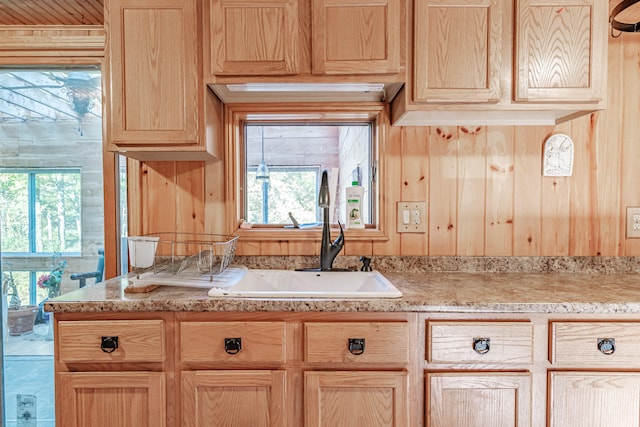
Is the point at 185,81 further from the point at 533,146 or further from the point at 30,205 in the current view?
the point at 533,146

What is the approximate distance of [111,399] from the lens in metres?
1.14

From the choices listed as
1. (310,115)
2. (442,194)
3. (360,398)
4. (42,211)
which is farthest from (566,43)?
(42,211)

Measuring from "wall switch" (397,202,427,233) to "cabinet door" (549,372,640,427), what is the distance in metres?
0.77

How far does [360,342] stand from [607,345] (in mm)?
774

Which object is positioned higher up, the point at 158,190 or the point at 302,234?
the point at 158,190

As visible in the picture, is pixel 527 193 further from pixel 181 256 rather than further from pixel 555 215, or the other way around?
pixel 181 256

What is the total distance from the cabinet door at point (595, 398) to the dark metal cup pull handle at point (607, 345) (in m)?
0.07

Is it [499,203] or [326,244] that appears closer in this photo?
[326,244]

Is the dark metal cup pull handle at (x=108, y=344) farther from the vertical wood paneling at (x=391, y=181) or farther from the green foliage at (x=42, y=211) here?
the vertical wood paneling at (x=391, y=181)

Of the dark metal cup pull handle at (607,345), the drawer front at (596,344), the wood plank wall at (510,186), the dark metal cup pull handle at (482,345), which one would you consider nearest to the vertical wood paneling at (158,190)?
the wood plank wall at (510,186)

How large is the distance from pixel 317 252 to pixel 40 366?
1573 millimetres

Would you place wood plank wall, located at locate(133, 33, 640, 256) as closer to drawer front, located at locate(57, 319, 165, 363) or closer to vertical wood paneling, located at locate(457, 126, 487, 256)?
vertical wood paneling, located at locate(457, 126, 487, 256)

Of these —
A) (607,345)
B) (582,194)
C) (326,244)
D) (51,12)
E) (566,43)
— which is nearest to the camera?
(607,345)

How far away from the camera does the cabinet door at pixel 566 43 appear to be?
52.5 inches
